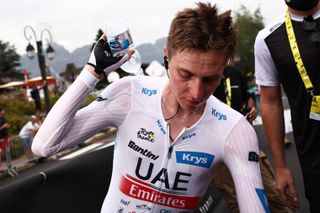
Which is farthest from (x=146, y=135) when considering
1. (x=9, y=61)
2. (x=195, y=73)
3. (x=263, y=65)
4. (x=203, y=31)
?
(x=9, y=61)

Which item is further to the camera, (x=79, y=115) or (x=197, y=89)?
(x=79, y=115)

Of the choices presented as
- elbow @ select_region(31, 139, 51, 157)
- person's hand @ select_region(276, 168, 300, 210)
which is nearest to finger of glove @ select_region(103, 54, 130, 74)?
elbow @ select_region(31, 139, 51, 157)

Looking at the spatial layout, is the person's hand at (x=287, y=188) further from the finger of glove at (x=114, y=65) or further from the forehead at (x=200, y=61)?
the finger of glove at (x=114, y=65)

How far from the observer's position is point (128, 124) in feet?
7.72

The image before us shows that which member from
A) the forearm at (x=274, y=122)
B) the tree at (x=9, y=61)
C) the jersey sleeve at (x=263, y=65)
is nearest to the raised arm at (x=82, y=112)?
the jersey sleeve at (x=263, y=65)

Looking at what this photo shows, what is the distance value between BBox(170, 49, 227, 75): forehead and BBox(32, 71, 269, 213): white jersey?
370 millimetres

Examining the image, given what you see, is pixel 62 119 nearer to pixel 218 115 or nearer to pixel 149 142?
pixel 149 142

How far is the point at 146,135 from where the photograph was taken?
2.30m

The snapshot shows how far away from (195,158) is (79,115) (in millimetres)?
640

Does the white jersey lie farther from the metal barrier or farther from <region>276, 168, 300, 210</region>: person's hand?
the metal barrier

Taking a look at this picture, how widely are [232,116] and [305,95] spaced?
2.05ft

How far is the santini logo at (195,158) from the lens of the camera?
2.25 meters

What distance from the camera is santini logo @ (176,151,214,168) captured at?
225 cm

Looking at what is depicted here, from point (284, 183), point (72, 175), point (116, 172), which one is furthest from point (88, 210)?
point (284, 183)
